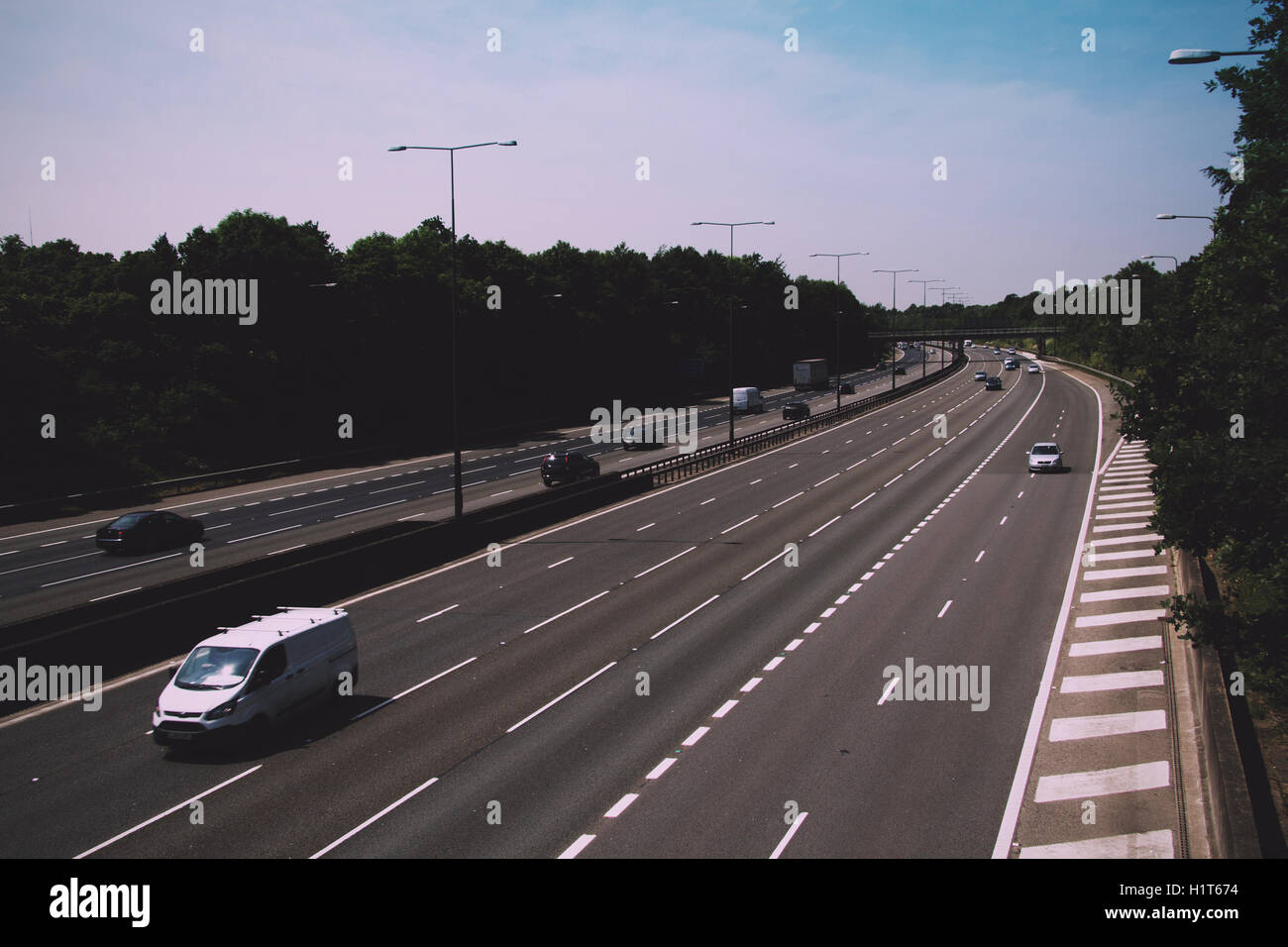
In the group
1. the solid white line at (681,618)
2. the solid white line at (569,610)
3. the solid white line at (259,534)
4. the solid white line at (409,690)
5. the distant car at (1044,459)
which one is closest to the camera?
the solid white line at (409,690)

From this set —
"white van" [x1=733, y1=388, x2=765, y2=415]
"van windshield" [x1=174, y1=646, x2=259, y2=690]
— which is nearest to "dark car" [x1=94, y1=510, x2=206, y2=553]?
"van windshield" [x1=174, y1=646, x2=259, y2=690]

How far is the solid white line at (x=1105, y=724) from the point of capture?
17375 millimetres

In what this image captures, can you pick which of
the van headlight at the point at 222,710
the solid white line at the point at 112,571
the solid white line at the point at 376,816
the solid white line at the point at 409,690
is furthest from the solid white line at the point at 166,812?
the solid white line at the point at 112,571

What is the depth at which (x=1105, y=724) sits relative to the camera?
58.9 ft

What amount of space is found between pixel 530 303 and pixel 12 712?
7557cm

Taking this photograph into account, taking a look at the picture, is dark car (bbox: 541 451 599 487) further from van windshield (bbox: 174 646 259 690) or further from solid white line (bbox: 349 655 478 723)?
van windshield (bbox: 174 646 259 690)

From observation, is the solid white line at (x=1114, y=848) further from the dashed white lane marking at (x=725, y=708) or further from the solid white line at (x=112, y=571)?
the solid white line at (x=112, y=571)

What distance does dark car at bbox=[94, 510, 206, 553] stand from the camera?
35.4 m

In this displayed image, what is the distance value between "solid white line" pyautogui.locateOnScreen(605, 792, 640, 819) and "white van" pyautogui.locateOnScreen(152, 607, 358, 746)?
21.3ft

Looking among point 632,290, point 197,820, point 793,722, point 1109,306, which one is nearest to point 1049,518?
point 793,722

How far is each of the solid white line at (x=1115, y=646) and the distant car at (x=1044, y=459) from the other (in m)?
30.2

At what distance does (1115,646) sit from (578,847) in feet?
50.3

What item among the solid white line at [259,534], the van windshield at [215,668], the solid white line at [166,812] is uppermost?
the van windshield at [215,668]

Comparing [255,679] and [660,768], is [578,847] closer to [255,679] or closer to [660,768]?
[660,768]
